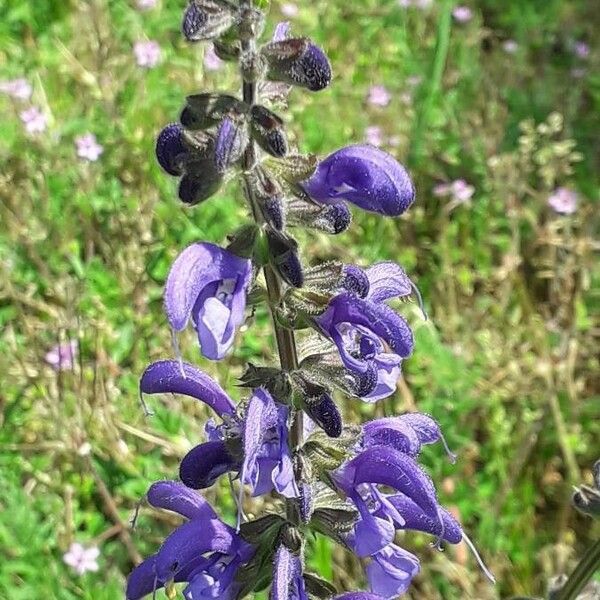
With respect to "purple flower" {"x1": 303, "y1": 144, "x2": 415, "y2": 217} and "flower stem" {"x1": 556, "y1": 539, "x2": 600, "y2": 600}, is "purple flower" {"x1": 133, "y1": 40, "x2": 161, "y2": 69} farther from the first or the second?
"flower stem" {"x1": 556, "y1": 539, "x2": 600, "y2": 600}

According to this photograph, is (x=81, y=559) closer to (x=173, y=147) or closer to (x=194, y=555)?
(x=194, y=555)

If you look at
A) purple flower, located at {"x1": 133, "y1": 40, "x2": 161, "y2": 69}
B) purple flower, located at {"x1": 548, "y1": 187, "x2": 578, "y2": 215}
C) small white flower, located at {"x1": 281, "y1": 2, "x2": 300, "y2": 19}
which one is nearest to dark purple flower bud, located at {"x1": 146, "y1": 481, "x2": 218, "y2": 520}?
purple flower, located at {"x1": 548, "y1": 187, "x2": 578, "y2": 215}

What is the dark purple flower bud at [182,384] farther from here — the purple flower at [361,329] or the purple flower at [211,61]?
the purple flower at [211,61]

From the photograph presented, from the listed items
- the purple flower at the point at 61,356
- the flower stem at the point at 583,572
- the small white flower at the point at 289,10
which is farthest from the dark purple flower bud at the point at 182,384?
the small white flower at the point at 289,10

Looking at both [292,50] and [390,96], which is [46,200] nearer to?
[390,96]

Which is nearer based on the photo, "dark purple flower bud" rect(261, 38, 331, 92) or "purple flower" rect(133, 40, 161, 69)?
"dark purple flower bud" rect(261, 38, 331, 92)
